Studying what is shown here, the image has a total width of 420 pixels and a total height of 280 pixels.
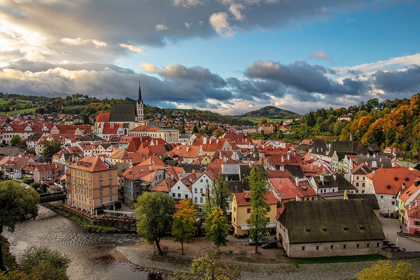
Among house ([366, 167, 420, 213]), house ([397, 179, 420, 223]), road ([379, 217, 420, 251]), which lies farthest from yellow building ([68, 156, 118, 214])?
house ([397, 179, 420, 223])

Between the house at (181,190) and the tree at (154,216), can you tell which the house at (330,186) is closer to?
the house at (181,190)

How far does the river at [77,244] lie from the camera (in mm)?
29083

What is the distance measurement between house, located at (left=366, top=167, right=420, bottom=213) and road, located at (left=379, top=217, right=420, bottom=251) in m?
3.36

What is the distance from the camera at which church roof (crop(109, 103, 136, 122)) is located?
12912 cm

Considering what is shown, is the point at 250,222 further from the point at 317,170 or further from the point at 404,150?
the point at 404,150

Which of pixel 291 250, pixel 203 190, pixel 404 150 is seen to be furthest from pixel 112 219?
pixel 404 150

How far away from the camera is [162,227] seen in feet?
102

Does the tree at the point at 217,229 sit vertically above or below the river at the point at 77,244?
above

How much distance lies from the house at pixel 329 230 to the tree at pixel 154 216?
11895 mm

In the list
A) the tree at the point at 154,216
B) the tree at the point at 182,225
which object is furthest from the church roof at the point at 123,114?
the tree at the point at 182,225

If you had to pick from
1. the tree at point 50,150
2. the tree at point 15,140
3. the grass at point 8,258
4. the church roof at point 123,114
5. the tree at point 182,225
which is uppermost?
the church roof at point 123,114

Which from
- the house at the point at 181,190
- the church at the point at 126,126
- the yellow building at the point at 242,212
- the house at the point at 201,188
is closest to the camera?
the yellow building at the point at 242,212

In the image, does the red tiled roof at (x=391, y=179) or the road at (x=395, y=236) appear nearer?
the road at (x=395, y=236)

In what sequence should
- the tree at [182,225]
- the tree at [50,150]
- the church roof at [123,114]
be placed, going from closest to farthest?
the tree at [182,225] → the tree at [50,150] → the church roof at [123,114]
